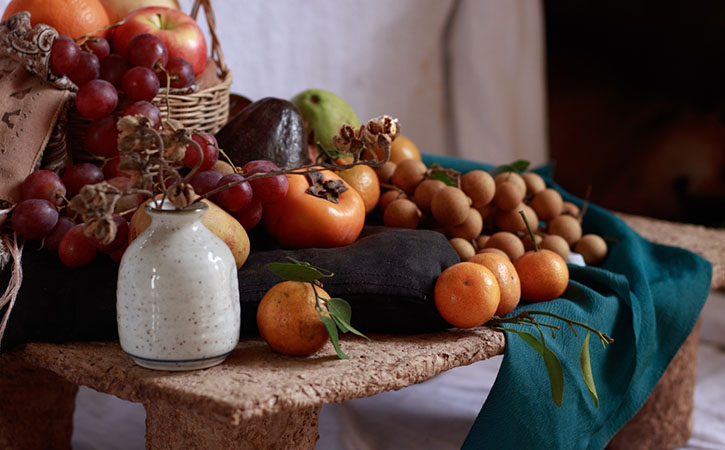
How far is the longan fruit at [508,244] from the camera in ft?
3.17

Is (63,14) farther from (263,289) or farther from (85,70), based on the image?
(263,289)

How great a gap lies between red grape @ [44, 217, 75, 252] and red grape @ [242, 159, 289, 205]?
205 mm

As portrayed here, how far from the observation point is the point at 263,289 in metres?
0.76

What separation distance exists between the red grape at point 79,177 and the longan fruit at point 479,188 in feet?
1.62

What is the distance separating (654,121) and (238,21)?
1.60 m

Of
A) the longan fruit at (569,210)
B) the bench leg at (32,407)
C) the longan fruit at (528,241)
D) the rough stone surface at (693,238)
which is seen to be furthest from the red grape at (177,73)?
the rough stone surface at (693,238)

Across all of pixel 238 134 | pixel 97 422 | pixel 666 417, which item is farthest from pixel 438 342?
pixel 97 422

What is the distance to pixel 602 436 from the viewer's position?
3.14ft

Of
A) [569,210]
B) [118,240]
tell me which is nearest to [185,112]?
[118,240]

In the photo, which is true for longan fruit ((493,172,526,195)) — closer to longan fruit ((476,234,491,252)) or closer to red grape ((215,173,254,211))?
longan fruit ((476,234,491,252))

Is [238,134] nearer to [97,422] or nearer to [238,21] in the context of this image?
[97,422]

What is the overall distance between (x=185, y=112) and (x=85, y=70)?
141 mm

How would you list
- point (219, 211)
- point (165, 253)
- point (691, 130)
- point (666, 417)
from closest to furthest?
point (165, 253) < point (219, 211) < point (666, 417) < point (691, 130)

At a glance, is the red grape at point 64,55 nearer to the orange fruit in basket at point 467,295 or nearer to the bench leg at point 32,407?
the bench leg at point 32,407
